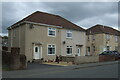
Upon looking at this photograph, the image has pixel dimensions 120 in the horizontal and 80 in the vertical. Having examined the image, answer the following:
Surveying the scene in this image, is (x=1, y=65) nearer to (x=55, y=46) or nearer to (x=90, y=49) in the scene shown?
(x=55, y=46)

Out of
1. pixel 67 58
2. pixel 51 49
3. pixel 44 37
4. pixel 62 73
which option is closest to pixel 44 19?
pixel 44 37

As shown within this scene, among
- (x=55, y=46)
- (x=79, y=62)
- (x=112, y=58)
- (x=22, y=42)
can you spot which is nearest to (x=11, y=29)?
(x=22, y=42)

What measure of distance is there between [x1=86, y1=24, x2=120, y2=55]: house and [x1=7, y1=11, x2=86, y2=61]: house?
12866mm

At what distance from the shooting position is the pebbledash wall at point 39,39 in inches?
966

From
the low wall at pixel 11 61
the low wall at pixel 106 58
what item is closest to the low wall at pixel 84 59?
the low wall at pixel 106 58

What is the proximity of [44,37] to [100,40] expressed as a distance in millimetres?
21068

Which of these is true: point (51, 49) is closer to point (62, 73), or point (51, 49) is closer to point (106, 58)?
point (106, 58)

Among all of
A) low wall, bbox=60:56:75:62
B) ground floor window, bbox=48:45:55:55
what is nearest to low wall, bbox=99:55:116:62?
low wall, bbox=60:56:75:62

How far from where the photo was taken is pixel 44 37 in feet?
86.4

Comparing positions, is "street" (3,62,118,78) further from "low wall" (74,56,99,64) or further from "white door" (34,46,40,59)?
"white door" (34,46,40,59)

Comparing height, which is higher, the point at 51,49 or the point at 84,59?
the point at 51,49

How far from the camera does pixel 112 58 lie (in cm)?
2966

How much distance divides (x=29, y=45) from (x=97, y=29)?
2574 cm

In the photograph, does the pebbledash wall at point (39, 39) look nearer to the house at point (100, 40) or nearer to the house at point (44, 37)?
the house at point (44, 37)
